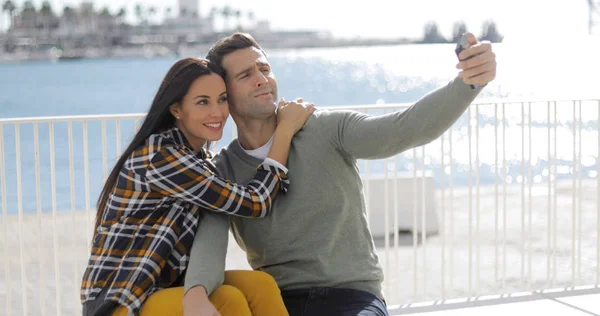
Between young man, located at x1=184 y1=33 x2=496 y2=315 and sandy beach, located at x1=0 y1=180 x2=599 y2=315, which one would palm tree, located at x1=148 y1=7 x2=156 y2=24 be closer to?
sandy beach, located at x1=0 y1=180 x2=599 y2=315

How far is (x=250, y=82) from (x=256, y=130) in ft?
0.52

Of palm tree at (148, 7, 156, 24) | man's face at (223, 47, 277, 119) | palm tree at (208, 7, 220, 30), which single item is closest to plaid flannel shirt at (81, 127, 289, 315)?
man's face at (223, 47, 277, 119)

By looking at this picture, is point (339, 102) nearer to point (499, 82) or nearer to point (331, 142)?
point (499, 82)

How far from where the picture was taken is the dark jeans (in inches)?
92.5

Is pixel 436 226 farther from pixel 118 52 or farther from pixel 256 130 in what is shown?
pixel 118 52

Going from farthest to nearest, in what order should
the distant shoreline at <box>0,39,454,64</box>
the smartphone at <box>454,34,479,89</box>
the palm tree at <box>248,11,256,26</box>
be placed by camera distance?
the palm tree at <box>248,11,256,26</box> → the distant shoreline at <box>0,39,454,64</box> → the smartphone at <box>454,34,479,89</box>

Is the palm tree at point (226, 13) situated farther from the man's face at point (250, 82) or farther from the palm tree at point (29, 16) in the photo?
the man's face at point (250, 82)

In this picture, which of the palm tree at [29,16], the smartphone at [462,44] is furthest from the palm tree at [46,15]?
the smartphone at [462,44]

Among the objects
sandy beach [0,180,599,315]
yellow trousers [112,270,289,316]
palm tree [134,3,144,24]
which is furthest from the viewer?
palm tree [134,3,144,24]

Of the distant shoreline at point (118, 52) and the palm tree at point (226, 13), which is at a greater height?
the palm tree at point (226, 13)

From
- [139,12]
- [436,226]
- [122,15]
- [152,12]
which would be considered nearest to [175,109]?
[436,226]

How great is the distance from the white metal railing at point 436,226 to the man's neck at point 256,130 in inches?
12.9

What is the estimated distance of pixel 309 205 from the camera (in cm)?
244

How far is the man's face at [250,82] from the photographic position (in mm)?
2455
